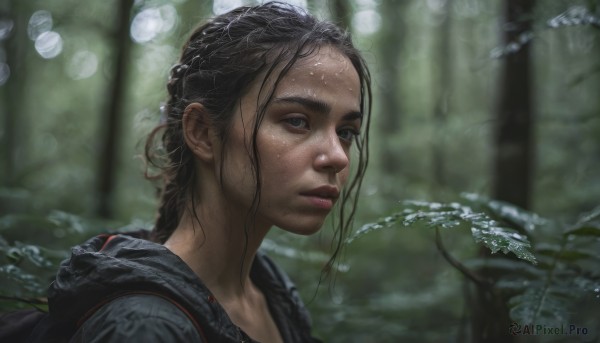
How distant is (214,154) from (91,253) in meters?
0.67

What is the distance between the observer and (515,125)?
3391mm

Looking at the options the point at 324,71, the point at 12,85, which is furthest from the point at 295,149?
the point at 12,85

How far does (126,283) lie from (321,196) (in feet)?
2.73

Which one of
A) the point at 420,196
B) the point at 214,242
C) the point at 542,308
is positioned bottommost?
the point at 420,196

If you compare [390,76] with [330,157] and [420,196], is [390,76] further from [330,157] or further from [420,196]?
[330,157]

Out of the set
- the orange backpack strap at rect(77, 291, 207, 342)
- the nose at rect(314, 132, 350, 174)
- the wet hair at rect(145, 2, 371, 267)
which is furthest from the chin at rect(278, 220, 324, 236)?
the orange backpack strap at rect(77, 291, 207, 342)

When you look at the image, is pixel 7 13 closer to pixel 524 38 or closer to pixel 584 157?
pixel 524 38

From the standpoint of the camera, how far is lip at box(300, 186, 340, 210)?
6.40ft

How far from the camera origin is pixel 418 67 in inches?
1003

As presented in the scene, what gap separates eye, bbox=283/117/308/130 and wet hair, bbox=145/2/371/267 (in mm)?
124

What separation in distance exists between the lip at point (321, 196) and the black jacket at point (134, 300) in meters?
0.56

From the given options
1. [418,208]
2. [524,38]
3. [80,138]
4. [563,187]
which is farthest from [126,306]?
[80,138]

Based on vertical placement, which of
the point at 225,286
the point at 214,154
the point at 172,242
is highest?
the point at 214,154

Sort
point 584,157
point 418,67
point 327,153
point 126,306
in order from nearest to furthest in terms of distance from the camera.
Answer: point 126,306, point 327,153, point 584,157, point 418,67
